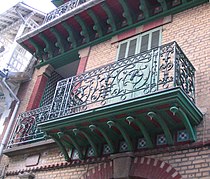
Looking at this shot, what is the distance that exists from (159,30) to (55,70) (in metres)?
4.64

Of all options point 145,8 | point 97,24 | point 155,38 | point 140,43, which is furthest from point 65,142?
point 145,8

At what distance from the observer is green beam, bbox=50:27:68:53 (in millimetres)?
10844

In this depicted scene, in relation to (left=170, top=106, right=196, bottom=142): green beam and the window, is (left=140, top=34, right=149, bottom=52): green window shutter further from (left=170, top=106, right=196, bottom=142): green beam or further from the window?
(left=170, top=106, right=196, bottom=142): green beam

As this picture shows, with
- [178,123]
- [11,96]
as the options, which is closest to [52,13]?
[11,96]

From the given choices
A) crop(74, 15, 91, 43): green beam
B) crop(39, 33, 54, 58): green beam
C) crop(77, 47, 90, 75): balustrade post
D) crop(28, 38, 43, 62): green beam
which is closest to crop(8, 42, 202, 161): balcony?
crop(77, 47, 90, 75): balustrade post

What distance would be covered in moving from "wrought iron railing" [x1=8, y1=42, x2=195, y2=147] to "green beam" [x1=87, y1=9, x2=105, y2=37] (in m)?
2.24

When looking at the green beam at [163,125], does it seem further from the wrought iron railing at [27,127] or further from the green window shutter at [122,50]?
the wrought iron railing at [27,127]

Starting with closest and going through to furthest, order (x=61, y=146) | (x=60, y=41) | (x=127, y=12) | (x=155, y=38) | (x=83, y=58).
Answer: (x=61, y=146)
(x=155, y=38)
(x=127, y=12)
(x=83, y=58)
(x=60, y=41)

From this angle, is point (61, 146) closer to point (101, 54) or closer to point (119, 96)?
point (119, 96)

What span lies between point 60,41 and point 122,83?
387 cm

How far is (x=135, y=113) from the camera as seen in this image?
630 centimetres

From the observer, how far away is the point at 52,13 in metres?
11.8

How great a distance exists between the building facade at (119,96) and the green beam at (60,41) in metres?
0.03

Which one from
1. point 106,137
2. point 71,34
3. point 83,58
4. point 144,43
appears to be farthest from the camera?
point 71,34
